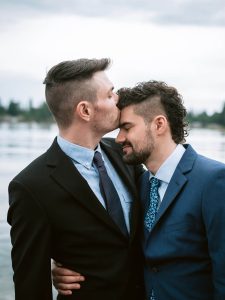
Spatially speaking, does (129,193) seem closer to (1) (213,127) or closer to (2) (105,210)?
(2) (105,210)

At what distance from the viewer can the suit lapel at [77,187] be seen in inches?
139

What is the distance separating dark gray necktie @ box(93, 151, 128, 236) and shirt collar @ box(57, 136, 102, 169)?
8cm

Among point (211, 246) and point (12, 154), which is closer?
point (211, 246)

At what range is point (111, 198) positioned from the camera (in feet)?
12.1

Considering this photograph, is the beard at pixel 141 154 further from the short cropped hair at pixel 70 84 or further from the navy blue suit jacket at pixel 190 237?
the short cropped hair at pixel 70 84

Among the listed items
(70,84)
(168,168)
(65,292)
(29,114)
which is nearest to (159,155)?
(168,168)

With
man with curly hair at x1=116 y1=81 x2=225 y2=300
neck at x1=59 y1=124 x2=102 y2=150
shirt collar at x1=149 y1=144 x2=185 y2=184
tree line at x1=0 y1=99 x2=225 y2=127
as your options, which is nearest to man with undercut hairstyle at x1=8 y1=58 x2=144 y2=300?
neck at x1=59 y1=124 x2=102 y2=150

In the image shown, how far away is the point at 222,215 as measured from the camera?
3383mm

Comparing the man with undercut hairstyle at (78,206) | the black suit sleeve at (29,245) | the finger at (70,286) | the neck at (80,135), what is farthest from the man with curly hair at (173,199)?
the black suit sleeve at (29,245)

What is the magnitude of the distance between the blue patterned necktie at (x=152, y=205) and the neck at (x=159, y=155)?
4.0 inches

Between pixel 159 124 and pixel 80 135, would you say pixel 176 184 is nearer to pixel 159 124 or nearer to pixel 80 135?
pixel 159 124

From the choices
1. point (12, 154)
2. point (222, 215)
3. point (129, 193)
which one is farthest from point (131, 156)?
point (12, 154)

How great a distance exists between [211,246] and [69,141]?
1.27 metres

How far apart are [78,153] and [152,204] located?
2.22 ft
